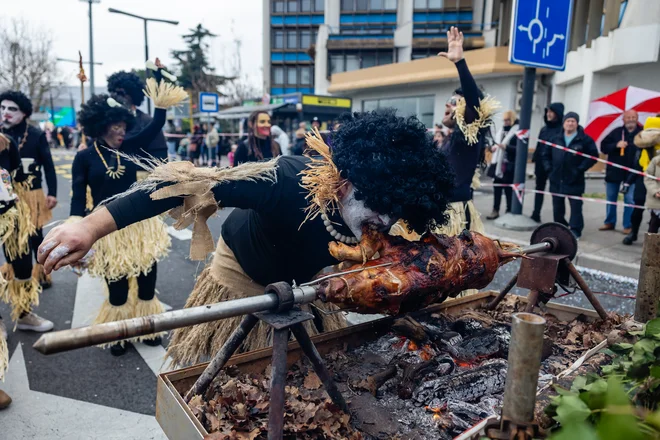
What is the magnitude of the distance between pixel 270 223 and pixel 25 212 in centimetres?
324

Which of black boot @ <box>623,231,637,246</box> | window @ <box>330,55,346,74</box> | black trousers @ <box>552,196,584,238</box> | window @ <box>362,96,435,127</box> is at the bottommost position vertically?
black boot @ <box>623,231,637,246</box>

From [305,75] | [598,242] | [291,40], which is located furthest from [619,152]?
[291,40]

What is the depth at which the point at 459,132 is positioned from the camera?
136 inches

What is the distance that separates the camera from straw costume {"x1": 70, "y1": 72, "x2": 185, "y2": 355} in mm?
3676

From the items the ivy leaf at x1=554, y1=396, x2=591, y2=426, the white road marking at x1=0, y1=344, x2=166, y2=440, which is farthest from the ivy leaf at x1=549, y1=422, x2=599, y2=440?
the white road marking at x1=0, y1=344, x2=166, y2=440

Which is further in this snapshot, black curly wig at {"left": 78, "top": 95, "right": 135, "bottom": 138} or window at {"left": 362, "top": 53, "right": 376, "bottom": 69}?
window at {"left": 362, "top": 53, "right": 376, "bottom": 69}

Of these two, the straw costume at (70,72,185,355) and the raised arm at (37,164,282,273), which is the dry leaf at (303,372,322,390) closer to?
A: the raised arm at (37,164,282,273)

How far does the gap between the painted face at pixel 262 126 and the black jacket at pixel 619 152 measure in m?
5.07

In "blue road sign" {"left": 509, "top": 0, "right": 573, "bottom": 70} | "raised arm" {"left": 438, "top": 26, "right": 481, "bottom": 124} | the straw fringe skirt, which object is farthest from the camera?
"blue road sign" {"left": 509, "top": 0, "right": 573, "bottom": 70}

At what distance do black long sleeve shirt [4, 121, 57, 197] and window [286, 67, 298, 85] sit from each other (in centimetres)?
4047

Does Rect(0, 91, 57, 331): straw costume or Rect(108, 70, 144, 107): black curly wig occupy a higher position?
Rect(108, 70, 144, 107): black curly wig

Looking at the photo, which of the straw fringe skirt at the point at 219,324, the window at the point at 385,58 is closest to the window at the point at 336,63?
the window at the point at 385,58

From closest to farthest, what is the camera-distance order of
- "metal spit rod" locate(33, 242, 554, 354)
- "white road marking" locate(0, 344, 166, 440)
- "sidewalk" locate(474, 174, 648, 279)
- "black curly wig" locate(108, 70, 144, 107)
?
1. "metal spit rod" locate(33, 242, 554, 354)
2. "white road marking" locate(0, 344, 166, 440)
3. "black curly wig" locate(108, 70, 144, 107)
4. "sidewalk" locate(474, 174, 648, 279)

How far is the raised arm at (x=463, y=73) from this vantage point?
124 inches
